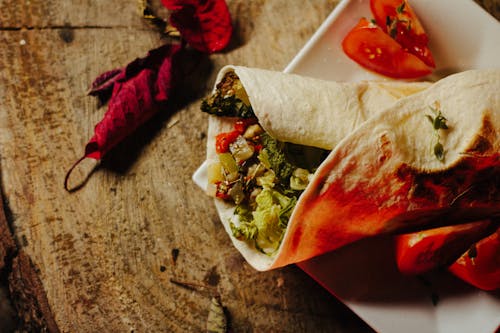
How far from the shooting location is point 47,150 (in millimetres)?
3369

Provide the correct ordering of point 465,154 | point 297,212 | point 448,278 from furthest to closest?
point 448,278, point 297,212, point 465,154

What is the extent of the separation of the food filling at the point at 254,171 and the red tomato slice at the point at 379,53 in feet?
2.25

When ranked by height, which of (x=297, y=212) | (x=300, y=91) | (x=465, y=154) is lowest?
(x=297, y=212)

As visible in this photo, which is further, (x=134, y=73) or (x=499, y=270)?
(x=134, y=73)

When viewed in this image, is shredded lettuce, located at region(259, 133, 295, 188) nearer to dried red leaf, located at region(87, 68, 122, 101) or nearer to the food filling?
the food filling

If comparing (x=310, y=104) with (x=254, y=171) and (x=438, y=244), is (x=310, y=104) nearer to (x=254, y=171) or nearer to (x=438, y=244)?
(x=254, y=171)

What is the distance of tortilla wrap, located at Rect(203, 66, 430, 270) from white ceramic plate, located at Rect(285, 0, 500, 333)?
38cm

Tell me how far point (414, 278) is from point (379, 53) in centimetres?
134

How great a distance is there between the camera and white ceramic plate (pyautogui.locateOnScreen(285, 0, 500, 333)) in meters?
2.88

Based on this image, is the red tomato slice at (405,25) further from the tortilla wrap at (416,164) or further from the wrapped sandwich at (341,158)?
the tortilla wrap at (416,164)

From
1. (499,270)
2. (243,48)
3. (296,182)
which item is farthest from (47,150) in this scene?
(499,270)

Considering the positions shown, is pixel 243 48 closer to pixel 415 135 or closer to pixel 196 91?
pixel 196 91

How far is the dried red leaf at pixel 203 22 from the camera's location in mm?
3340

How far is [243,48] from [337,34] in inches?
25.9
